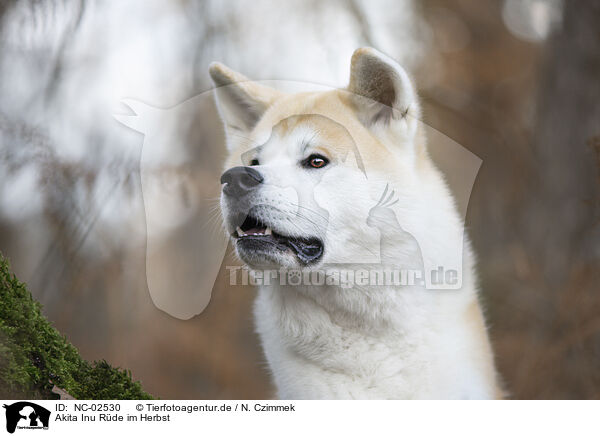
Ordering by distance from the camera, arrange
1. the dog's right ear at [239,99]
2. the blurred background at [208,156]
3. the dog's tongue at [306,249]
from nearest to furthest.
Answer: the dog's tongue at [306,249] → the dog's right ear at [239,99] → the blurred background at [208,156]

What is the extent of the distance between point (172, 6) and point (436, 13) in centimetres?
108

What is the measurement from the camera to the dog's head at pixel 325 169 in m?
1.64

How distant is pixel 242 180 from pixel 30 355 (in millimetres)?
774

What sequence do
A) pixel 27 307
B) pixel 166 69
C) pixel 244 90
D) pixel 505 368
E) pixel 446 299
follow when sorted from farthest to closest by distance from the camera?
pixel 166 69 → pixel 505 368 → pixel 244 90 → pixel 446 299 → pixel 27 307

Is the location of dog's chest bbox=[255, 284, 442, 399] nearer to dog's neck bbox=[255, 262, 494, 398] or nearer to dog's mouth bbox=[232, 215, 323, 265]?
dog's neck bbox=[255, 262, 494, 398]

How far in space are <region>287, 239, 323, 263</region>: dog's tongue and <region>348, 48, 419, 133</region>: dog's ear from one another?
16.3 inches

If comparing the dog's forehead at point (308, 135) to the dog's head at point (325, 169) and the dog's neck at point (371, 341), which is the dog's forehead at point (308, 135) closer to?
the dog's head at point (325, 169)

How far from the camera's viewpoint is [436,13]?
7.63 feet

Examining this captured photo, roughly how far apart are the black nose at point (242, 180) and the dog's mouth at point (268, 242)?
78 mm
